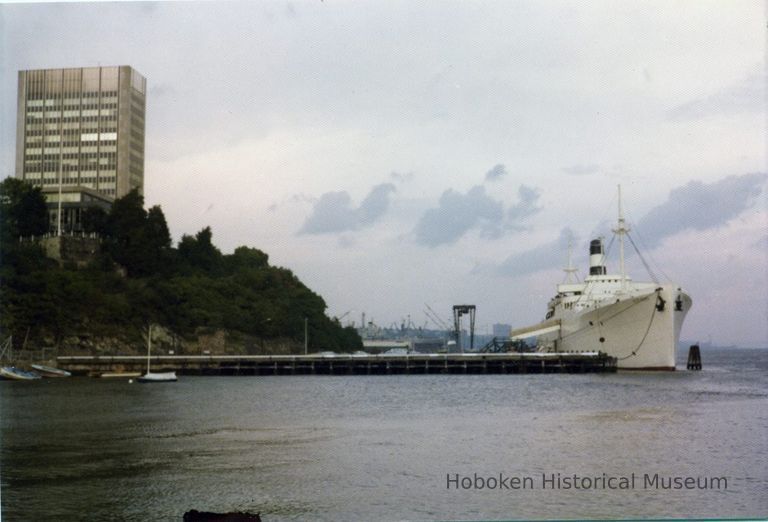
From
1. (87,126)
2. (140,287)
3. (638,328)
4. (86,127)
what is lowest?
(638,328)

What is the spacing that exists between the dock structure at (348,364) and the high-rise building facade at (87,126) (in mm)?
53482

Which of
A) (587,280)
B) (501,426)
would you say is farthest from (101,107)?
(501,426)

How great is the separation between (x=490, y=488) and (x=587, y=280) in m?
65.4

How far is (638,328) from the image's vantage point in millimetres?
72312

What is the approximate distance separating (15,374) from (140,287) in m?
23.0

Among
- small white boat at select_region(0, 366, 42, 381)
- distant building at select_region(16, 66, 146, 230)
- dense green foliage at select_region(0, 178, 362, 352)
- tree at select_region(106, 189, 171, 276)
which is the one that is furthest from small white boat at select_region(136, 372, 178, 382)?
distant building at select_region(16, 66, 146, 230)

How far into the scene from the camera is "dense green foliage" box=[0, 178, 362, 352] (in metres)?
74.1

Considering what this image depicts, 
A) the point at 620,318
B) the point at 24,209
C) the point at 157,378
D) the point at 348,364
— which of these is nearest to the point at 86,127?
the point at 24,209

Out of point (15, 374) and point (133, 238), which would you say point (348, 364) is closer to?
point (133, 238)

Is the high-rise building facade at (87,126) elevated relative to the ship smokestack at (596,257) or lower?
elevated

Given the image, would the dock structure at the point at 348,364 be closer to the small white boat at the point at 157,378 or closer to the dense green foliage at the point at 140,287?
the dense green foliage at the point at 140,287

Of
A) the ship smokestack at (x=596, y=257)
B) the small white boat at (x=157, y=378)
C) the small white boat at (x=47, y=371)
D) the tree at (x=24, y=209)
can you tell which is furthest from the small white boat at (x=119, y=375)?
the ship smokestack at (x=596, y=257)

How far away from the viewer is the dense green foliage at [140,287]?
7412 cm

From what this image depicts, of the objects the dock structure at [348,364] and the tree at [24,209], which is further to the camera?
the tree at [24,209]
